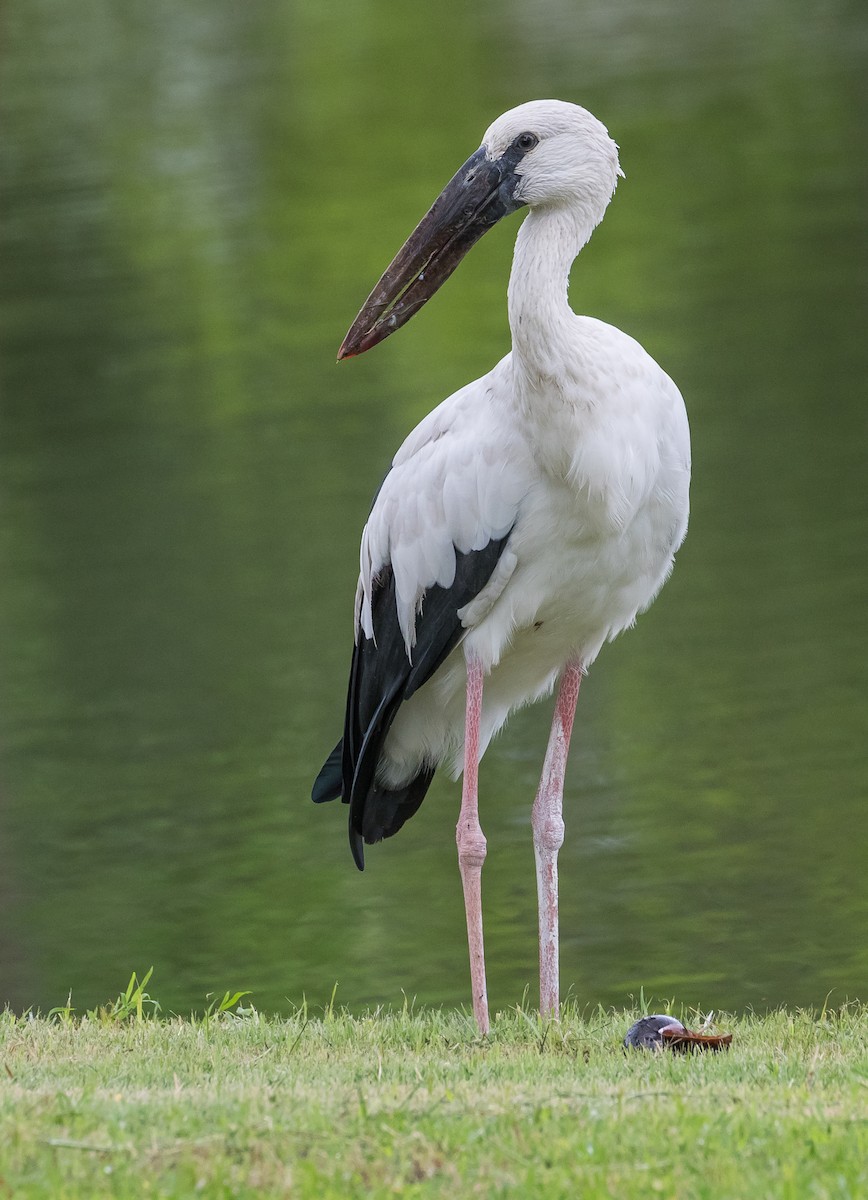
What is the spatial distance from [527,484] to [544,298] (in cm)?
53

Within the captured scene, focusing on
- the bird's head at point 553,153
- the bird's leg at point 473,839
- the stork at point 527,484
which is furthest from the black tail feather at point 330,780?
the bird's head at point 553,153

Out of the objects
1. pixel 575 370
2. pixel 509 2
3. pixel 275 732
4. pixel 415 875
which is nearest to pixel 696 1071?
pixel 575 370

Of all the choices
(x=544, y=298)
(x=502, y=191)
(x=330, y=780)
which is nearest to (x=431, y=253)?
(x=502, y=191)

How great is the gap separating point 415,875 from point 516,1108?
554 centimetres

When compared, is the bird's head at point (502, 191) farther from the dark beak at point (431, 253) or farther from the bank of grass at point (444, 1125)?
the bank of grass at point (444, 1125)

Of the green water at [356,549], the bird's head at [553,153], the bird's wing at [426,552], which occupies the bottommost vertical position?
the green water at [356,549]

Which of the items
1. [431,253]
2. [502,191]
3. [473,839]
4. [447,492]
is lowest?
[473,839]

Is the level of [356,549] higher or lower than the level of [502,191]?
lower

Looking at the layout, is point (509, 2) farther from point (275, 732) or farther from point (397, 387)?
point (275, 732)

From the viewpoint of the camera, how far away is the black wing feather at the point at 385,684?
20.5 feet

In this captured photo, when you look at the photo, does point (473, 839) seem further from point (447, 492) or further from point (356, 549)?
point (356, 549)

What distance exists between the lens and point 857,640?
12.1 meters

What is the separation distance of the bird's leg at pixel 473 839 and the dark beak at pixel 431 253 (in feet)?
3.44

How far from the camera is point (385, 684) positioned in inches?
259
